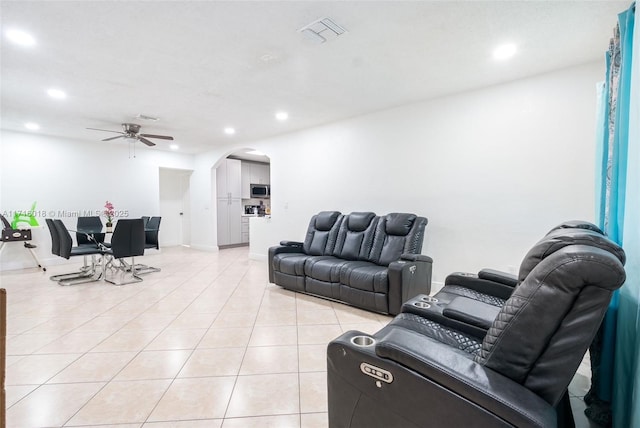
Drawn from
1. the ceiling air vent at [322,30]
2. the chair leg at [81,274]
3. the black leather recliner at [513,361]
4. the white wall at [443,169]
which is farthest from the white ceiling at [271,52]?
the chair leg at [81,274]

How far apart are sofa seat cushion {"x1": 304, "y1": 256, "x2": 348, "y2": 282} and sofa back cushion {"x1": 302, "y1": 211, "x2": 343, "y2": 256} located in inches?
12.9

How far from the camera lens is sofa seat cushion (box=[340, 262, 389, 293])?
299 cm

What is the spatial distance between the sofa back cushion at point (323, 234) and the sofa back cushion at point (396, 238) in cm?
66

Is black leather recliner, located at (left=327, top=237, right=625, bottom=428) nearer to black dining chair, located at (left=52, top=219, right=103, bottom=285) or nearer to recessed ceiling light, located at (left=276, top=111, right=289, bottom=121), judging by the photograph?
recessed ceiling light, located at (left=276, top=111, right=289, bottom=121)

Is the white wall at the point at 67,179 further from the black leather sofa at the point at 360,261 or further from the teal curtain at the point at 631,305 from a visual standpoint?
the teal curtain at the point at 631,305

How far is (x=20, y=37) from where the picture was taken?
94.7 inches

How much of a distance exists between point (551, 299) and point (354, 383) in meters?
0.77

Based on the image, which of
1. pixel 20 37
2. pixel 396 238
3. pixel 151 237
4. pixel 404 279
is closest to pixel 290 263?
pixel 396 238

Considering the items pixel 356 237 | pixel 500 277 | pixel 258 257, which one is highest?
pixel 356 237

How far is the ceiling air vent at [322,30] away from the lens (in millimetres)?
2236

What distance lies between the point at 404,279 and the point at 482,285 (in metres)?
0.78

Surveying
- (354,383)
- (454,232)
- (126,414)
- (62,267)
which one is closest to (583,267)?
(354,383)

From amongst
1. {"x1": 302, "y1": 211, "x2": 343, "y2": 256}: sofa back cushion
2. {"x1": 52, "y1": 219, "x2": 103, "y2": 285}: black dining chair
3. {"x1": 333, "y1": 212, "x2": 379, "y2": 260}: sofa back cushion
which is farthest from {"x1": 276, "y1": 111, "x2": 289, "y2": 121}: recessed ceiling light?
{"x1": 52, "y1": 219, "x2": 103, "y2": 285}: black dining chair

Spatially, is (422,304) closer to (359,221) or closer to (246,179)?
(359,221)
